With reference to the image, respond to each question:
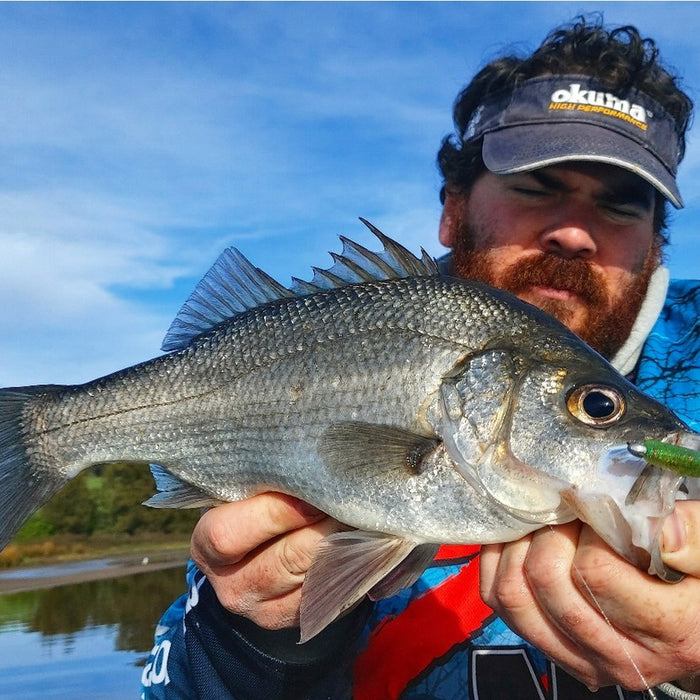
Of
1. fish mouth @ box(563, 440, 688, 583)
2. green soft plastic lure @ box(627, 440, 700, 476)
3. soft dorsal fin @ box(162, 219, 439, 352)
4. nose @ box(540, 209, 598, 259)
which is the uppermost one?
nose @ box(540, 209, 598, 259)

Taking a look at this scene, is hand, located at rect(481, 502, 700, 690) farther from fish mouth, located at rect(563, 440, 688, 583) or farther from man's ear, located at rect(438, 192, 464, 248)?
man's ear, located at rect(438, 192, 464, 248)

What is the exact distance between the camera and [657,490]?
189 centimetres

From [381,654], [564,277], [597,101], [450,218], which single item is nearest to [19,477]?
[381,654]

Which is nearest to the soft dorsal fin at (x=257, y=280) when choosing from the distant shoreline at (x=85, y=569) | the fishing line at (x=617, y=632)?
the fishing line at (x=617, y=632)

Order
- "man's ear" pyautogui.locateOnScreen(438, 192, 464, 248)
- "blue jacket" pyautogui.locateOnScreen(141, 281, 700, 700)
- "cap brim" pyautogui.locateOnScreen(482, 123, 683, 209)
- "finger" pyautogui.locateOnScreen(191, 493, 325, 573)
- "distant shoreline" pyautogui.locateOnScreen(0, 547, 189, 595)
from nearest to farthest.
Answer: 1. "finger" pyautogui.locateOnScreen(191, 493, 325, 573)
2. "blue jacket" pyautogui.locateOnScreen(141, 281, 700, 700)
3. "cap brim" pyautogui.locateOnScreen(482, 123, 683, 209)
4. "man's ear" pyautogui.locateOnScreen(438, 192, 464, 248)
5. "distant shoreline" pyautogui.locateOnScreen(0, 547, 189, 595)

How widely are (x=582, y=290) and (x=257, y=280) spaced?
1.94 meters

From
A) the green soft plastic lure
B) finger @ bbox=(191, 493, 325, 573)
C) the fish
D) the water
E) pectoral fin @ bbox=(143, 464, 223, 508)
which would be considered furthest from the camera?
the water

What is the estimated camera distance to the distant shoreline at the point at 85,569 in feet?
76.8

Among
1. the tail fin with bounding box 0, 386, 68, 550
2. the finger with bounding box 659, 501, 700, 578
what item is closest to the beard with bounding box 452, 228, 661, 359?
the finger with bounding box 659, 501, 700, 578

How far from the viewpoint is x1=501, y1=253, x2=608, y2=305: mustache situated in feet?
13.4

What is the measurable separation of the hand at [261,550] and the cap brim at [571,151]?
2.33 metres

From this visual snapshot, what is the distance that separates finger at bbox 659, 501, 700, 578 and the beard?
221cm

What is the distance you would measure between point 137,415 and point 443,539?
1.12 meters

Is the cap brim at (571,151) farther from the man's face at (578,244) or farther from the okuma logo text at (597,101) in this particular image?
the okuma logo text at (597,101)
